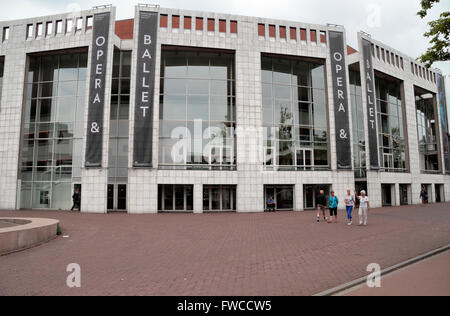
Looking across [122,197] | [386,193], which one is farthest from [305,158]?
[122,197]

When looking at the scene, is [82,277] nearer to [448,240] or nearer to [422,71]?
[448,240]

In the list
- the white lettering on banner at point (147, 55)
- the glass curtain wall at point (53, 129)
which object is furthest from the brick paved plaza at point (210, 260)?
the white lettering on banner at point (147, 55)

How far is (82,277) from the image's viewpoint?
6027 mm

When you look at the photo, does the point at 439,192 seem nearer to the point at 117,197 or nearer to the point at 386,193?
the point at 386,193

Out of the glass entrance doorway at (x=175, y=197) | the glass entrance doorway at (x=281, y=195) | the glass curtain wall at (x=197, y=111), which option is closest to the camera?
the glass entrance doorway at (x=175, y=197)

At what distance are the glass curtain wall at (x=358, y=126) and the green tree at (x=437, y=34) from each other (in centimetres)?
1864

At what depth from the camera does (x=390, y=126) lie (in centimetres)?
3172

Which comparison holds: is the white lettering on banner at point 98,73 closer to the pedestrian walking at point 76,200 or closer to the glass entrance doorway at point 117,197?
the glass entrance doorway at point 117,197

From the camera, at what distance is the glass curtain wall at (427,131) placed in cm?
3566

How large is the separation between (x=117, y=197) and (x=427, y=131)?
3887 centimetres
